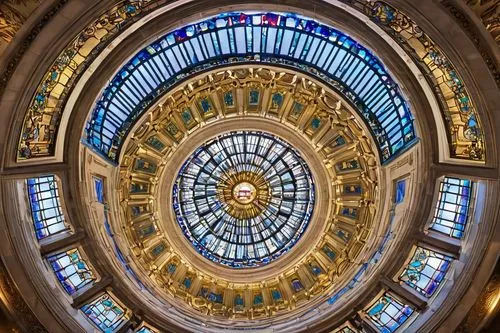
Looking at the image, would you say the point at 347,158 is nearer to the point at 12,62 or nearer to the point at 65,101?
the point at 65,101

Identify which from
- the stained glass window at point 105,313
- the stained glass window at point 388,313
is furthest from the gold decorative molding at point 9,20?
the stained glass window at point 388,313

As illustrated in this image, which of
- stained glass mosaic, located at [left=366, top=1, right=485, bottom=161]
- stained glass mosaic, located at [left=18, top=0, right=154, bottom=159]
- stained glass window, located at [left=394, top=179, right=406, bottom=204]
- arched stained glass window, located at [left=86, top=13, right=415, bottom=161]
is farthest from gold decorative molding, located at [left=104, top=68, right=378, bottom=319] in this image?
stained glass mosaic, located at [left=366, top=1, right=485, bottom=161]

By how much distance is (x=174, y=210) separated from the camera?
27406 millimetres

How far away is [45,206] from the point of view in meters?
15.6

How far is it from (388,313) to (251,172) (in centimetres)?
1428

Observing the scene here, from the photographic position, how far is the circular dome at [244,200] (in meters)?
27.8

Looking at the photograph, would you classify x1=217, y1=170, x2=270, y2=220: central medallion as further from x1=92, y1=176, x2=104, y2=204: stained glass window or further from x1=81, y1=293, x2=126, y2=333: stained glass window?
x1=81, y1=293, x2=126, y2=333: stained glass window

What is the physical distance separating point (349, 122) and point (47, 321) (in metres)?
16.0

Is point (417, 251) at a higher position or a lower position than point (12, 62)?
lower

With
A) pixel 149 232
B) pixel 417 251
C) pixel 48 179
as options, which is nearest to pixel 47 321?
pixel 48 179

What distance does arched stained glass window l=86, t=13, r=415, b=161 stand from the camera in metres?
17.1

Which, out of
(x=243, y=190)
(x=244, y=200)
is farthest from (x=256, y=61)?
(x=244, y=200)

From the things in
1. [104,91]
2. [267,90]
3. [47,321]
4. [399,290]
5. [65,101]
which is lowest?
[47,321]

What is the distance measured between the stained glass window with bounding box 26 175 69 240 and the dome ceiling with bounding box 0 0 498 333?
0.06 metres
